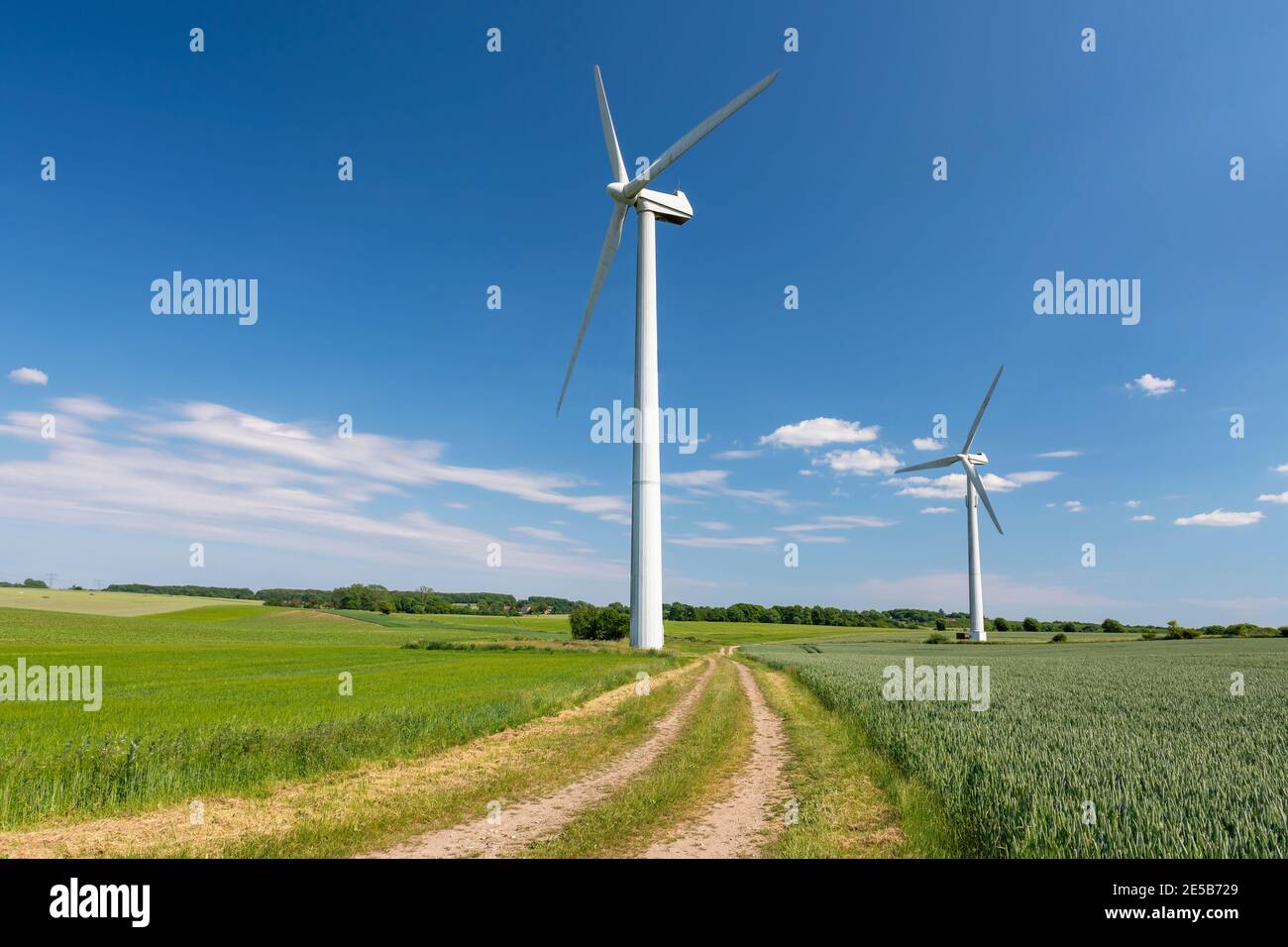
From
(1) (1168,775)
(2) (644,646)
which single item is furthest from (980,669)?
(1) (1168,775)

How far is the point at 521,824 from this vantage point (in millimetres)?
10922

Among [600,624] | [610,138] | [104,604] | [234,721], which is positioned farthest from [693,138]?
[104,604]

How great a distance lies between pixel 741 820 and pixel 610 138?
5548 cm

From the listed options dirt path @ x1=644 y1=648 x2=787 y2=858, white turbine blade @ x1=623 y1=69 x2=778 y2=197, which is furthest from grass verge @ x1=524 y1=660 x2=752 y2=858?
white turbine blade @ x1=623 y1=69 x2=778 y2=197

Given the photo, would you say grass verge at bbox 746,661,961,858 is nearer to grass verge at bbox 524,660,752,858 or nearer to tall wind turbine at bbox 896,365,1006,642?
grass verge at bbox 524,660,752,858

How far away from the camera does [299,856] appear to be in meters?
Result: 9.09

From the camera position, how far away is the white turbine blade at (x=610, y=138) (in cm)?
5132

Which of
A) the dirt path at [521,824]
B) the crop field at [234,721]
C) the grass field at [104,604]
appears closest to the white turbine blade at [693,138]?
the crop field at [234,721]

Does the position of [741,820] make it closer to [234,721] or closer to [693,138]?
[234,721]

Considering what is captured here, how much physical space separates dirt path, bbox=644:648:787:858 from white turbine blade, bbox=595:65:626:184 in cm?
5151

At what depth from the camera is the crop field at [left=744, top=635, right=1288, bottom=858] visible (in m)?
8.34

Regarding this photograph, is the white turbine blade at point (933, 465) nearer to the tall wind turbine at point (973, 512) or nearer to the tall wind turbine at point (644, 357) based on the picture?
the tall wind turbine at point (973, 512)
